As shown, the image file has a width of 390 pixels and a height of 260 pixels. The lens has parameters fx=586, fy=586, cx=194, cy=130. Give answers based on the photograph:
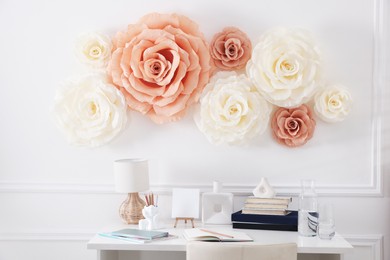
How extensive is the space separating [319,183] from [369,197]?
0.89ft

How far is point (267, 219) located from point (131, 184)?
679 mm

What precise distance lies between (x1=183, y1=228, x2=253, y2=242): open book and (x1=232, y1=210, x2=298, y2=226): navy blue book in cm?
12

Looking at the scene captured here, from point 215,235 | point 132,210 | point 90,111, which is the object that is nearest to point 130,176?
point 132,210

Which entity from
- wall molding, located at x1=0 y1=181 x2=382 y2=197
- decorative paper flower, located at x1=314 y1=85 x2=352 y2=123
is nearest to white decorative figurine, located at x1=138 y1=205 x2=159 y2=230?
wall molding, located at x1=0 y1=181 x2=382 y2=197

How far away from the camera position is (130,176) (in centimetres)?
286

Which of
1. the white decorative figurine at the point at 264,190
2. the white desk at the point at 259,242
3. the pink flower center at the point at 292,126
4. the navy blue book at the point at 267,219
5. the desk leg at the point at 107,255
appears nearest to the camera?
the white desk at the point at 259,242

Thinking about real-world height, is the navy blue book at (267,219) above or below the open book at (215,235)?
above

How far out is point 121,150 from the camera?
3127 millimetres

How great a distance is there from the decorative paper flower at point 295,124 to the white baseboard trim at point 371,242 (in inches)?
22.7

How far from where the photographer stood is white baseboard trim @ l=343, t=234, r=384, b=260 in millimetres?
3074

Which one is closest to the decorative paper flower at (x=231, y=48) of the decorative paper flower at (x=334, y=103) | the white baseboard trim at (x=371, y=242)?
the decorative paper flower at (x=334, y=103)

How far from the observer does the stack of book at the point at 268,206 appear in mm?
2828

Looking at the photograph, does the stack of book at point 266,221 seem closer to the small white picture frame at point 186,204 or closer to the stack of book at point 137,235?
the small white picture frame at point 186,204

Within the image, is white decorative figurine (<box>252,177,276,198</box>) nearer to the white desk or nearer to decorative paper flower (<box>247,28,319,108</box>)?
the white desk
